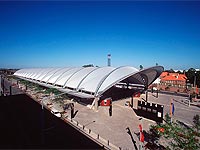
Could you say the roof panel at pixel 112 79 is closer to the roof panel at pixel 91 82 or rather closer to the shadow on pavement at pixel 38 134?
the roof panel at pixel 91 82

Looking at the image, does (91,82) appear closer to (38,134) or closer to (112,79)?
(112,79)

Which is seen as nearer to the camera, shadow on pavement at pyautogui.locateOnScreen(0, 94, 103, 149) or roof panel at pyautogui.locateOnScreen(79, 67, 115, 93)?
shadow on pavement at pyautogui.locateOnScreen(0, 94, 103, 149)

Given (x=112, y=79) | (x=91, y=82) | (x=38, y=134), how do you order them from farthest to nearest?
1. (x=91, y=82)
2. (x=112, y=79)
3. (x=38, y=134)

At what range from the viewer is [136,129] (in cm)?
1593

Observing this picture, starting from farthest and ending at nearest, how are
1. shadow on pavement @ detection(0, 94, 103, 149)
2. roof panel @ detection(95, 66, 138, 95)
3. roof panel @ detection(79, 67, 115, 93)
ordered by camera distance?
1. roof panel @ detection(79, 67, 115, 93)
2. roof panel @ detection(95, 66, 138, 95)
3. shadow on pavement @ detection(0, 94, 103, 149)

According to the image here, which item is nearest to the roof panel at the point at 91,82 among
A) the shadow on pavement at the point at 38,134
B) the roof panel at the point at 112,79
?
the roof panel at the point at 112,79

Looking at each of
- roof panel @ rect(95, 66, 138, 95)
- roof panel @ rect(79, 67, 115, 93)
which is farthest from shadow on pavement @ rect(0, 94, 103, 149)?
roof panel @ rect(95, 66, 138, 95)

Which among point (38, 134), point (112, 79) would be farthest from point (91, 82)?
point (38, 134)

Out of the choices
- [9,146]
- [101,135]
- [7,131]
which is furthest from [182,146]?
[7,131]

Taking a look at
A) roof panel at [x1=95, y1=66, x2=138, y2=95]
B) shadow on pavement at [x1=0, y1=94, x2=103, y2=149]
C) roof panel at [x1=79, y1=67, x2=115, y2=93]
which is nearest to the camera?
shadow on pavement at [x1=0, y1=94, x2=103, y2=149]

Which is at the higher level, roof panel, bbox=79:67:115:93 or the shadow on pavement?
roof panel, bbox=79:67:115:93

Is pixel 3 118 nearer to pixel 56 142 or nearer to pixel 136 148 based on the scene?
pixel 56 142

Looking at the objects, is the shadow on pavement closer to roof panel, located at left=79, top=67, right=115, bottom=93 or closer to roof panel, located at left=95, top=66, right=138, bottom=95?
roof panel, located at left=79, top=67, right=115, bottom=93

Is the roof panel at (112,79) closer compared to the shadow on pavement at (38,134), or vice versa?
the shadow on pavement at (38,134)
